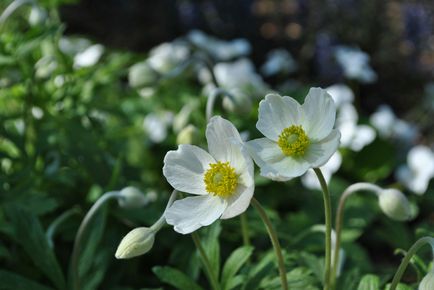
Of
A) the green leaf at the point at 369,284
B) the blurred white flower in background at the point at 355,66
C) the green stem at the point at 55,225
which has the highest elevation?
the green leaf at the point at 369,284

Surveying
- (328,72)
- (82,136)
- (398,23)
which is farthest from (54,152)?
(398,23)

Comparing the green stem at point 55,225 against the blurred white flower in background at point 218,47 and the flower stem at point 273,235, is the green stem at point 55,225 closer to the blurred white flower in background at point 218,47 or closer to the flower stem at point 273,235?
the flower stem at point 273,235


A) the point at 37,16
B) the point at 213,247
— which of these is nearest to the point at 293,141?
the point at 213,247

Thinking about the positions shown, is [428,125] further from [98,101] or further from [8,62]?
[8,62]

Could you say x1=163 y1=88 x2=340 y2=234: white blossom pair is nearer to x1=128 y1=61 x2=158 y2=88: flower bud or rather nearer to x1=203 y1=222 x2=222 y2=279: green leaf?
x1=203 y1=222 x2=222 y2=279: green leaf

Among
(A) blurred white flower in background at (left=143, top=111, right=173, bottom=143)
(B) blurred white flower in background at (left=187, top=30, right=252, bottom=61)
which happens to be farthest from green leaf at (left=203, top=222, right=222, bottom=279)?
(B) blurred white flower in background at (left=187, top=30, right=252, bottom=61)

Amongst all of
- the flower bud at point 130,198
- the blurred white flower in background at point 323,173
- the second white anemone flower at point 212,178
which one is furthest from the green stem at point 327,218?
the blurred white flower in background at point 323,173
